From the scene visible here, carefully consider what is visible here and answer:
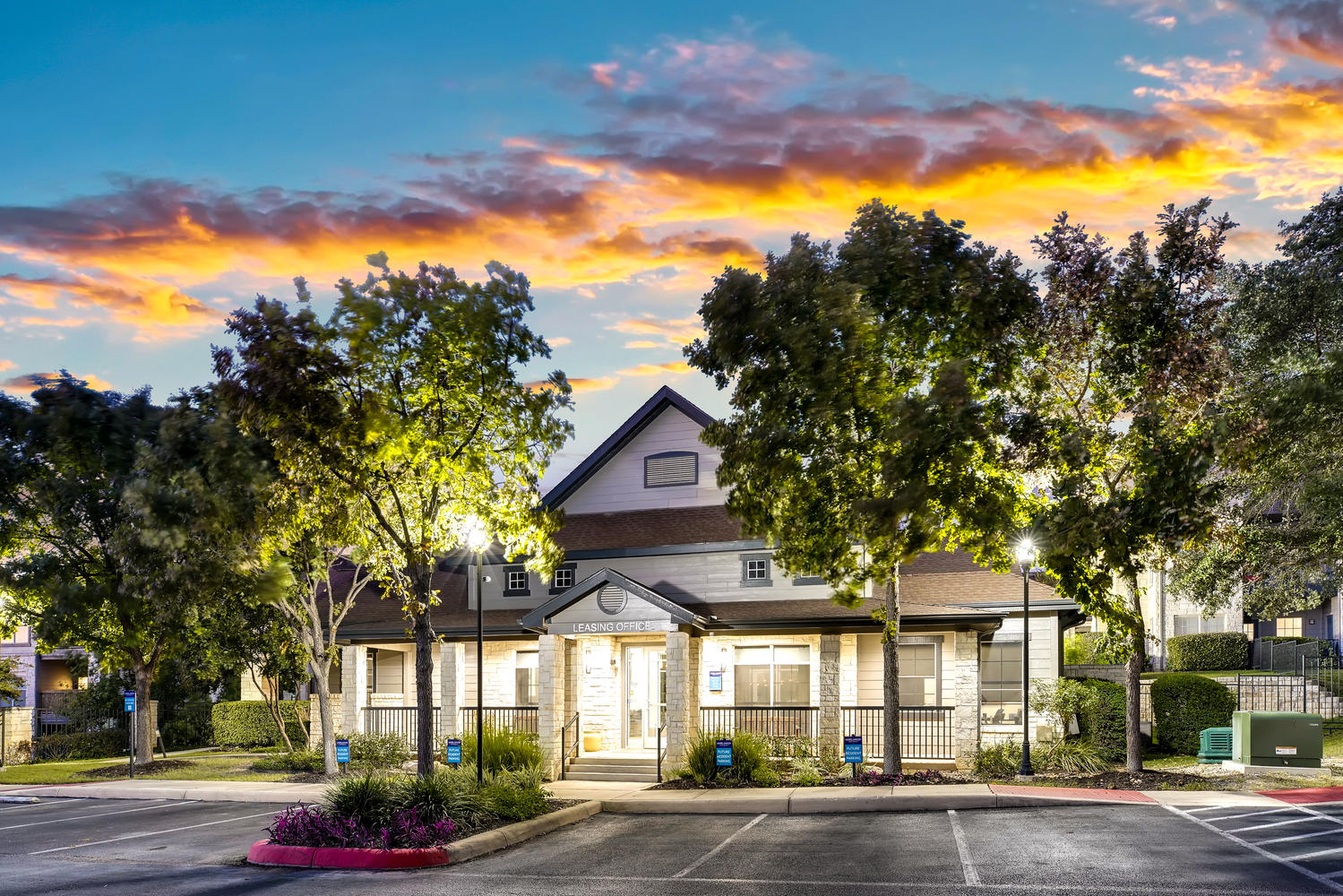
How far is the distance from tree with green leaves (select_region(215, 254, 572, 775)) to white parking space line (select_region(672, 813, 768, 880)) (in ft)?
15.7

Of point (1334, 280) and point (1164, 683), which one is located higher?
point (1334, 280)

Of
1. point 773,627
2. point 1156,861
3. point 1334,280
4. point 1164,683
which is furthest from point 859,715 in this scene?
point 1334,280

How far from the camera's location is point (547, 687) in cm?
2594

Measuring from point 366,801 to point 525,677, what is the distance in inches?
559

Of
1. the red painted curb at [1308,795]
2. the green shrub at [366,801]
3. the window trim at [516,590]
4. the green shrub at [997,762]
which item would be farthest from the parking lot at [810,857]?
the window trim at [516,590]

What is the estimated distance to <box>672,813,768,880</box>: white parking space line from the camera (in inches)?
567

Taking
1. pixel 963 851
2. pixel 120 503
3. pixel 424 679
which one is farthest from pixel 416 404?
pixel 963 851

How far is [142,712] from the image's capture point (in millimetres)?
31438

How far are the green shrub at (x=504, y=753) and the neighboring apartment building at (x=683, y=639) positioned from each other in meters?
2.21

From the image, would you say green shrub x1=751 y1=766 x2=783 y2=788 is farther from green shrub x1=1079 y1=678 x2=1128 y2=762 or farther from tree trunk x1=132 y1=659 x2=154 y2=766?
tree trunk x1=132 y1=659 x2=154 y2=766

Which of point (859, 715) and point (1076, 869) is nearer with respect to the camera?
point (1076, 869)

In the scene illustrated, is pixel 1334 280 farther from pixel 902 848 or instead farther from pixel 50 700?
pixel 50 700

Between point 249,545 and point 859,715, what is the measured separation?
15441 millimetres

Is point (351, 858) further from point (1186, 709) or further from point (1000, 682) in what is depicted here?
point (1186, 709)
